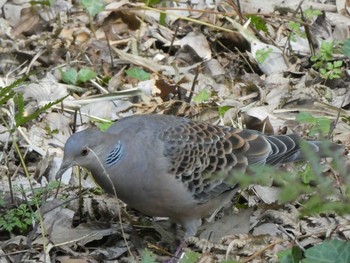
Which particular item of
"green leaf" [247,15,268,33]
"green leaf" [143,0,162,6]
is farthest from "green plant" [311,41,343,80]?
"green leaf" [143,0,162,6]

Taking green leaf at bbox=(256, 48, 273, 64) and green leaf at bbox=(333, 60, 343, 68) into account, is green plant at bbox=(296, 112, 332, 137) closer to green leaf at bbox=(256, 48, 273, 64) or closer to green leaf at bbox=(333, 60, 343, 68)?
green leaf at bbox=(333, 60, 343, 68)

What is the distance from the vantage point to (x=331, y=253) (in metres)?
3.17

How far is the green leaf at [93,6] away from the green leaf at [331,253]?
3.79 m

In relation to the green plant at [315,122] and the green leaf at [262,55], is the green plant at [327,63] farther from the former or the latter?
the green plant at [315,122]

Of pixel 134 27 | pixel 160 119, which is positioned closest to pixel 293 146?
pixel 160 119

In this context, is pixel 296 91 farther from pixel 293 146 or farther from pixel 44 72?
pixel 44 72

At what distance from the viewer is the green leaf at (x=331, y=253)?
122 inches

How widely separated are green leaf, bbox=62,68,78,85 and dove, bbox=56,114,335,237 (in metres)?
1.74

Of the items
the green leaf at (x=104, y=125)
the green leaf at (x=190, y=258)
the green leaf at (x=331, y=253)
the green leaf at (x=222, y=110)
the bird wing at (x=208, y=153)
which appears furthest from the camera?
the green leaf at (x=222, y=110)

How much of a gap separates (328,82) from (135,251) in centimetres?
245

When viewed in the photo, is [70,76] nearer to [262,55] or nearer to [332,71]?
[262,55]

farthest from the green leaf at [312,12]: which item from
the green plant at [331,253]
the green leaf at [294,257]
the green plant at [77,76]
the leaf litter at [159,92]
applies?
the green plant at [331,253]

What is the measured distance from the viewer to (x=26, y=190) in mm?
4988

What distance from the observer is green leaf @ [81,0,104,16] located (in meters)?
6.54
